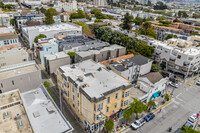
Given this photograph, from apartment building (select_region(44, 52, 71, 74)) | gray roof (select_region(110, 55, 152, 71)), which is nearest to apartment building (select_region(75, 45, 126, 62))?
apartment building (select_region(44, 52, 71, 74))

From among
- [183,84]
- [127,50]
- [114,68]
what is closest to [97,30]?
[127,50]

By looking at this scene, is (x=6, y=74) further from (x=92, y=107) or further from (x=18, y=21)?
(x=18, y=21)

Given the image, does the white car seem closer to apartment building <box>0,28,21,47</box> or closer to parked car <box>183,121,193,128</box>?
parked car <box>183,121,193,128</box>

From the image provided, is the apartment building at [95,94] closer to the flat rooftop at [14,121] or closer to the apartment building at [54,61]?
the flat rooftop at [14,121]

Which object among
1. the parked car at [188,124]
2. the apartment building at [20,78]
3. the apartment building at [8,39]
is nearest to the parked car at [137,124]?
the parked car at [188,124]

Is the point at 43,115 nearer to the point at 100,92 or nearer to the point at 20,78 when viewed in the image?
the point at 100,92
